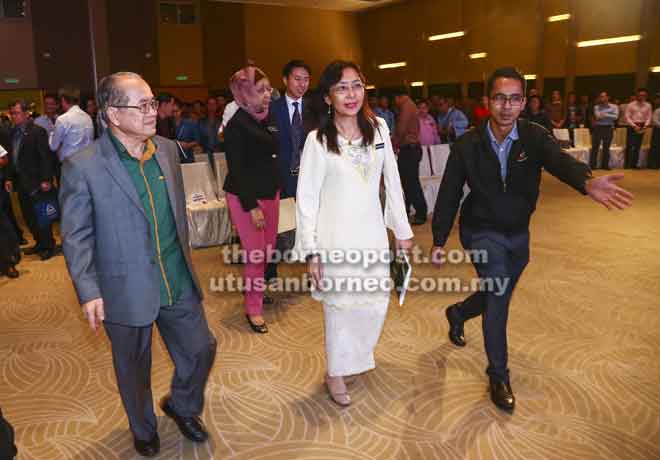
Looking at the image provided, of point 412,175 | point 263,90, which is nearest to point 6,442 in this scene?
point 263,90

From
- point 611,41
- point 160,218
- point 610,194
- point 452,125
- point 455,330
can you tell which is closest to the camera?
point 160,218

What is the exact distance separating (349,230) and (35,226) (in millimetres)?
4693

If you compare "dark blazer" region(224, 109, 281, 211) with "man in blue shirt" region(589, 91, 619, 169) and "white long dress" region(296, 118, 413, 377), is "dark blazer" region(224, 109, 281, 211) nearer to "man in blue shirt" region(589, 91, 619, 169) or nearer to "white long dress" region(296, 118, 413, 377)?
"white long dress" region(296, 118, 413, 377)

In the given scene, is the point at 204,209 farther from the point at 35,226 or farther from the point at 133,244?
the point at 133,244

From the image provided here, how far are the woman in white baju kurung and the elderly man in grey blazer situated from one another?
0.57 metres

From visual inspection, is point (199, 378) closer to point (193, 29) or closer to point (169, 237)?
point (169, 237)

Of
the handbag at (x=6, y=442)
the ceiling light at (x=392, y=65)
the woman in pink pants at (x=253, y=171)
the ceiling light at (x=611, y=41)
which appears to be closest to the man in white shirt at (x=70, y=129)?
the woman in pink pants at (x=253, y=171)

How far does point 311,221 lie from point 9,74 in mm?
18568

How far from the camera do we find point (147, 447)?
7.82 feet

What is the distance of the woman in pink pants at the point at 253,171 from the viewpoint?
11.4 feet

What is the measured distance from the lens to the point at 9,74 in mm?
17453

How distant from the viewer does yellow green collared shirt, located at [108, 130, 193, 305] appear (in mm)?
2082

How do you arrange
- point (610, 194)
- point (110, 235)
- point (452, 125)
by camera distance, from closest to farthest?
point (110, 235)
point (610, 194)
point (452, 125)

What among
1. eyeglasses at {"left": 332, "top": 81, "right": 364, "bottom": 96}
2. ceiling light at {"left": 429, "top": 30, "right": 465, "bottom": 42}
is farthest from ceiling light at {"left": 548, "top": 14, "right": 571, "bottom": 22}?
eyeglasses at {"left": 332, "top": 81, "right": 364, "bottom": 96}
